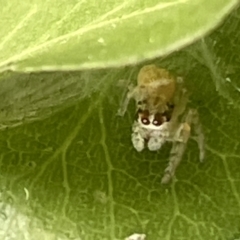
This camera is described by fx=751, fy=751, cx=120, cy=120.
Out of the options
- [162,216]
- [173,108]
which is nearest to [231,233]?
[162,216]

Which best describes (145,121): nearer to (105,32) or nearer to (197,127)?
(197,127)

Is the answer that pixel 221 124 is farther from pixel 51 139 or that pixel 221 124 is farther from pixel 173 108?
pixel 51 139

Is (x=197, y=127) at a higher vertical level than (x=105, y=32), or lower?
lower

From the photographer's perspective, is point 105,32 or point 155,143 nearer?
point 105,32

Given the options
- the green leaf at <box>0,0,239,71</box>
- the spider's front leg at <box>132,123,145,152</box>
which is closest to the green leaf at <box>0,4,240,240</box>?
the spider's front leg at <box>132,123,145,152</box>

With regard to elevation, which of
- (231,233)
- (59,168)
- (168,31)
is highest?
(168,31)

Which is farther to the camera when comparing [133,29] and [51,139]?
[51,139]

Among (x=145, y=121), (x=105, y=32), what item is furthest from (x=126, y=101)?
(x=105, y=32)
